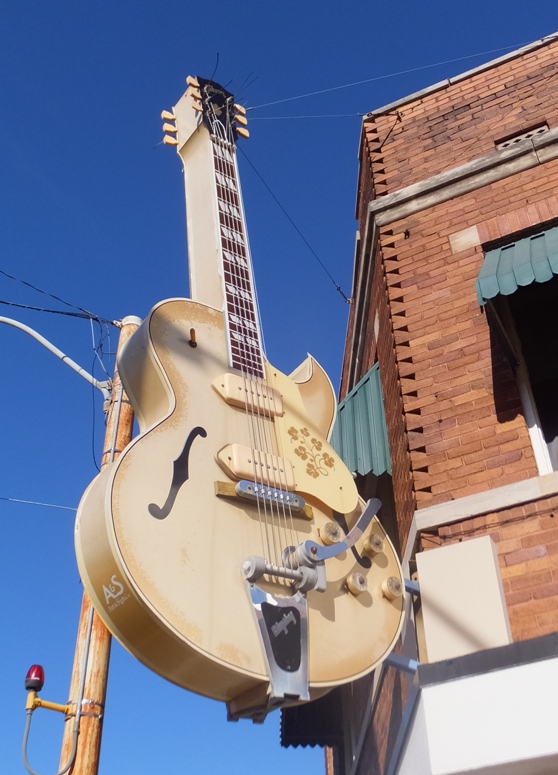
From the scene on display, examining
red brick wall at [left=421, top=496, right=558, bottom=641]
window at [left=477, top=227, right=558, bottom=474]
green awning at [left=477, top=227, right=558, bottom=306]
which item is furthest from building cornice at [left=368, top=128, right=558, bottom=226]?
red brick wall at [left=421, top=496, right=558, bottom=641]

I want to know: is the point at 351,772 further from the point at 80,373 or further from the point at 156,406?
the point at 156,406

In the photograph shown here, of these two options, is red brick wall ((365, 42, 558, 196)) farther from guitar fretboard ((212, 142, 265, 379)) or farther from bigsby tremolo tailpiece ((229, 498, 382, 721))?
bigsby tremolo tailpiece ((229, 498, 382, 721))

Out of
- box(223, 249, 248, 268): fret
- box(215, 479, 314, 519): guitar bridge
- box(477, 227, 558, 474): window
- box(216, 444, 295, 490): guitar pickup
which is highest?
box(223, 249, 248, 268): fret

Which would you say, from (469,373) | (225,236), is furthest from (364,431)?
(225,236)

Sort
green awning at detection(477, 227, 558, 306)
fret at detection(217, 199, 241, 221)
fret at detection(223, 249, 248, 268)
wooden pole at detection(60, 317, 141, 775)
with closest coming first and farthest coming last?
wooden pole at detection(60, 317, 141, 775)
green awning at detection(477, 227, 558, 306)
fret at detection(223, 249, 248, 268)
fret at detection(217, 199, 241, 221)

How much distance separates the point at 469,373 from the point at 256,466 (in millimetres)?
1951

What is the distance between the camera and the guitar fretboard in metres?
5.26

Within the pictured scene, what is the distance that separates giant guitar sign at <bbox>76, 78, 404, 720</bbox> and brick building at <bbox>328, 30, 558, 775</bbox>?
57 cm

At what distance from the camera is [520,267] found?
5188 millimetres

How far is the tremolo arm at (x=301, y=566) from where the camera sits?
3.90 meters

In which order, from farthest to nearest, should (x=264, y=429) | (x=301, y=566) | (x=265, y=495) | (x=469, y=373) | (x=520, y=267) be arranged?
(x=469, y=373) < (x=520, y=267) < (x=264, y=429) < (x=265, y=495) < (x=301, y=566)

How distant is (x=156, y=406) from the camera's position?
4.46 m

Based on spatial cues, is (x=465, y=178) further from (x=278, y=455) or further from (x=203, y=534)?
(x=203, y=534)

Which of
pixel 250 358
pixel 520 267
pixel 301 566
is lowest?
pixel 301 566
